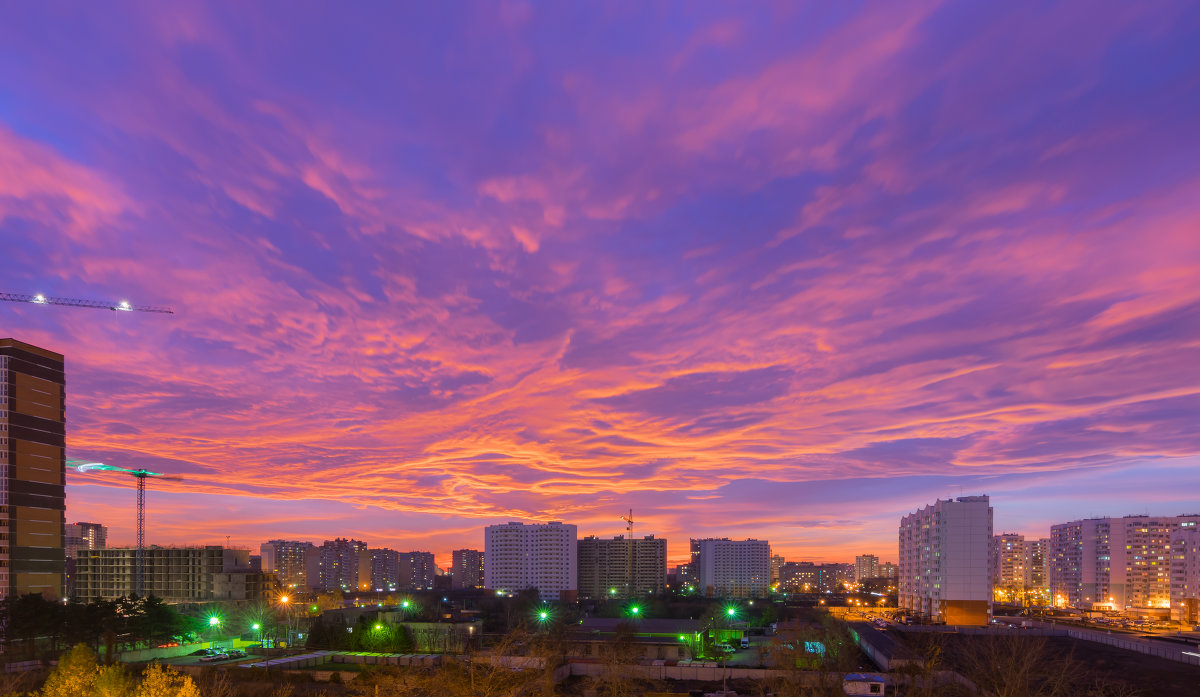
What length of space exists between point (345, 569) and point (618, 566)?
77.8 m

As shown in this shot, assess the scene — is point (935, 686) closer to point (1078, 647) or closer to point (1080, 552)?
point (1078, 647)

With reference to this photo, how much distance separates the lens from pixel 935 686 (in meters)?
32.6

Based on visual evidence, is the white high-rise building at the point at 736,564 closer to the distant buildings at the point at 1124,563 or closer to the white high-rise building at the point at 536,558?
the white high-rise building at the point at 536,558

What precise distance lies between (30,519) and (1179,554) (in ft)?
406

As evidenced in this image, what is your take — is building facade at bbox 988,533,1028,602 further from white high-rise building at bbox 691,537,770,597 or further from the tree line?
the tree line

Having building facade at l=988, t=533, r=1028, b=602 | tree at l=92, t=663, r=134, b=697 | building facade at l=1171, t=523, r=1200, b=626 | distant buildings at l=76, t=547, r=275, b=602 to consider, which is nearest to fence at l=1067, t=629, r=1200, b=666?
building facade at l=1171, t=523, r=1200, b=626

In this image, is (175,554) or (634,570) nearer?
(175,554)

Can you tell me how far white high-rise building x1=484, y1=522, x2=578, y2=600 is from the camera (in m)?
138

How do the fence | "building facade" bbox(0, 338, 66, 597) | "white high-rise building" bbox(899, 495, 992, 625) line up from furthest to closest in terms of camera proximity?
1. "white high-rise building" bbox(899, 495, 992, 625)
2. "building facade" bbox(0, 338, 66, 597)
3. the fence

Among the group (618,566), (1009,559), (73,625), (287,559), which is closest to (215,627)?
(73,625)

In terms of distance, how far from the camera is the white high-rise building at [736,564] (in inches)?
6363

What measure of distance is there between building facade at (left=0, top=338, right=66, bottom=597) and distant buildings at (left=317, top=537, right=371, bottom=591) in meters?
124

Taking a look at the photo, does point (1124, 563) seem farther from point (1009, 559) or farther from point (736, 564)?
point (736, 564)

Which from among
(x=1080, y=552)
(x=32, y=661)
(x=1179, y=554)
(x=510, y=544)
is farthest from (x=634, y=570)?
(x=32, y=661)
